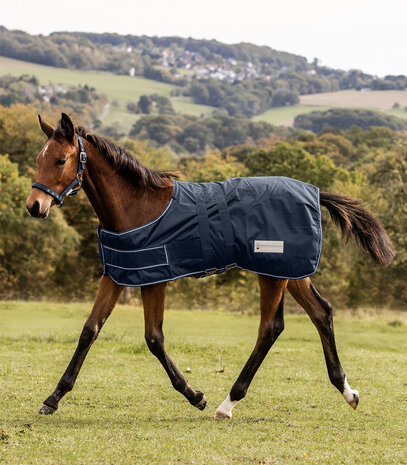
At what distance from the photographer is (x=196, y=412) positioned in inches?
271

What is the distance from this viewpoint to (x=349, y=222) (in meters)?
7.50

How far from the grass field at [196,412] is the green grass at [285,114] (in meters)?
156

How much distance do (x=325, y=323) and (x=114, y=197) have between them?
8.84 feet

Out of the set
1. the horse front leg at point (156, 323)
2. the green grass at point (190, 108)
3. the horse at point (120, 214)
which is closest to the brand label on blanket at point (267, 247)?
the horse at point (120, 214)

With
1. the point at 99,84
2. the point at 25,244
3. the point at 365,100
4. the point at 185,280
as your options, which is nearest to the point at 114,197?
the point at 185,280

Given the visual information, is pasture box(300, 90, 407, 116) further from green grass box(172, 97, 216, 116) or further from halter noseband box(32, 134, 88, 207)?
halter noseband box(32, 134, 88, 207)

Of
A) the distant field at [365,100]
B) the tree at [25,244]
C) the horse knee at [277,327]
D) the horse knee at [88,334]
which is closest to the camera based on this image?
the horse knee at [88,334]

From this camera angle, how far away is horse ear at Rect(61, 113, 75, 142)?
6.03 m

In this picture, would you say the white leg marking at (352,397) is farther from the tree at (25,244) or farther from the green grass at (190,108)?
the green grass at (190,108)

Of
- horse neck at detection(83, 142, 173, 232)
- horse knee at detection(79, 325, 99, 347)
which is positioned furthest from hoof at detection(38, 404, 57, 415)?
horse neck at detection(83, 142, 173, 232)

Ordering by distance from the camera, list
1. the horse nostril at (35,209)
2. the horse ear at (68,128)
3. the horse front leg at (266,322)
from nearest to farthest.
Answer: the horse nostril at (35,209), the horse ear at (68,128), the horse front leg at (266,322)

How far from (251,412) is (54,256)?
1319 inches

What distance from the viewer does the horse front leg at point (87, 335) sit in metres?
6.49

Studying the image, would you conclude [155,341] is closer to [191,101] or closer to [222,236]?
[222,236]
